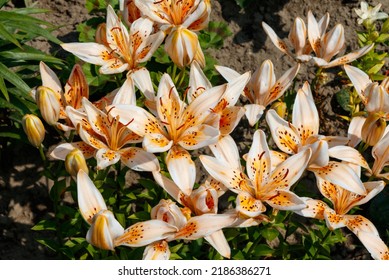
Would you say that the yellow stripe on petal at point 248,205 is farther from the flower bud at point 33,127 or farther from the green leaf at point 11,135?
the green leaf at point 11,135

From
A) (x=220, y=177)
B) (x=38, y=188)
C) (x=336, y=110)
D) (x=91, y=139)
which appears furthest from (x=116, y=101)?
(x=336, y=110)

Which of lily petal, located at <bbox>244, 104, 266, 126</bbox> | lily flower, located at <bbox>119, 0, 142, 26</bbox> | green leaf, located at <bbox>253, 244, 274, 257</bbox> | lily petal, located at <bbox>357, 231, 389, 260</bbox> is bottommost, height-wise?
green leaf, located at <bbox>253, 244, 274, 257</bbox>

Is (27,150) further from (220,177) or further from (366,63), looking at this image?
(366,63)

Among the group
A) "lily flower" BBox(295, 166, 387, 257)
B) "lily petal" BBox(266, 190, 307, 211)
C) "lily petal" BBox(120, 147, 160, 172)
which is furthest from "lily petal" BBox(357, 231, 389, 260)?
"lily petal" BBox(120, 147, 160, 172)

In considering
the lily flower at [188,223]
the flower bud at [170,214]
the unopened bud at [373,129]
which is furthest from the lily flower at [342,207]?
the flower bud at [170,214]

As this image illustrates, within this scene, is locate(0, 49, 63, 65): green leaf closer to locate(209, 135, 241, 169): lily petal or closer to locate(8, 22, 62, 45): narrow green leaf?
locate(8, 22, 62, 45): narrow green leaf

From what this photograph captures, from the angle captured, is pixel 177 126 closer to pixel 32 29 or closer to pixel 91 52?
pixel 91 52

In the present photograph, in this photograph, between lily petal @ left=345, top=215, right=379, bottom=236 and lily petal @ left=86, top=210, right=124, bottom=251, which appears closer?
lily petal @ left=86, top=210, right=124, bottom=251
